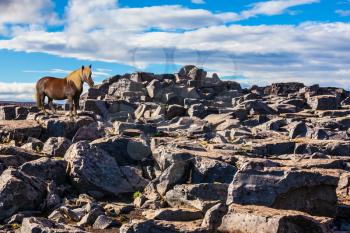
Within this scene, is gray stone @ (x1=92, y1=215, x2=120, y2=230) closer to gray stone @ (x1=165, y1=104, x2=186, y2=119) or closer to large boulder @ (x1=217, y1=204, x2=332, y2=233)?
large boulder @ (x1=217, y1=204, x2=332, y2=233)

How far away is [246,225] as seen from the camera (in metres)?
13.8

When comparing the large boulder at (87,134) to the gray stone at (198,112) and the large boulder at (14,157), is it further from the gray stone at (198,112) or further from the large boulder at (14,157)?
the gray stone at (198,112)

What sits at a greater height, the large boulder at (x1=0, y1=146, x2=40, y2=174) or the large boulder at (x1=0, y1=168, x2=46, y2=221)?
the large boulder at (x1=0, y1=146, x2=40, y2=174)

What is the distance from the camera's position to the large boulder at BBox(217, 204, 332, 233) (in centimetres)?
1334

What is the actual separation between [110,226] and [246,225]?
491cm

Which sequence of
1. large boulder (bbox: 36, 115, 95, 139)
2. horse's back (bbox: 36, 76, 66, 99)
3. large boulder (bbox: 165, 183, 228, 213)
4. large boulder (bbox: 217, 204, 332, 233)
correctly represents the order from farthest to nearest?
horse's back (bbox: 36, 76, 66, 99)
large boulder (bbox: 36, 115, 95, 139)
large boulder (bbox: 165, 183, 228, 213)
large boulder (bbox: 217, 204, 332, 233)

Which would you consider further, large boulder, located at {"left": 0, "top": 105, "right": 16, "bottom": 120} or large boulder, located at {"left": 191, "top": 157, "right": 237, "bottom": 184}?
large boulder, located at {"left": 0, "top": 105, "right": 16, "bottom": 120}

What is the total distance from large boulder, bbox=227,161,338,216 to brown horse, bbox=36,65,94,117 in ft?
52.7

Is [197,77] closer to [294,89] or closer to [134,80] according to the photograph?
[134,80]

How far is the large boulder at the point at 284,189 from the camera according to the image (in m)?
16.3

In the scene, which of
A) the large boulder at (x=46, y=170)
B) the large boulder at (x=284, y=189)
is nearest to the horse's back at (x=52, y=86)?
the large boulder at (x=46, y=170)

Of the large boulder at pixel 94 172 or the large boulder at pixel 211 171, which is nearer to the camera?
the large boulder at pixel 94 172

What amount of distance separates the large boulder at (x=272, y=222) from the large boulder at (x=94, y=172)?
7.36 meters

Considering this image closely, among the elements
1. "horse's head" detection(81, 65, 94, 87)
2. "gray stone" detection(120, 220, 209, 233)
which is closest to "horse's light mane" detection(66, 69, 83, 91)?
"horse's head" detection(81, 65, 94, 87)
